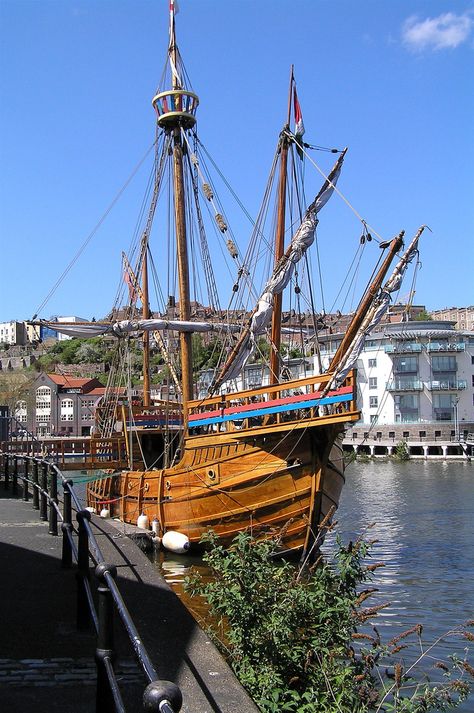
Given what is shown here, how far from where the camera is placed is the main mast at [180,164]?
86.0 feet

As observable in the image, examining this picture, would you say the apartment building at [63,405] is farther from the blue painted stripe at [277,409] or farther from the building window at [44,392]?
the blue painted stripe at [277,409]

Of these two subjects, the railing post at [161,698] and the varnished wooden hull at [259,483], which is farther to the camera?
the varnished wooden hull at [259,483]

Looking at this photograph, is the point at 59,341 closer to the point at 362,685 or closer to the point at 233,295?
the point at 233,295

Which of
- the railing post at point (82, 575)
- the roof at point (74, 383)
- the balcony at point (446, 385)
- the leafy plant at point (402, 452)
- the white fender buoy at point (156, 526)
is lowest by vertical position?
the leafy plant at point (402, 452)

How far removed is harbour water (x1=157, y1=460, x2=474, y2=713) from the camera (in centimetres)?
1588

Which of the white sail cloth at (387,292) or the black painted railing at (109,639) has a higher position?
the white sail cloth at (387,292)

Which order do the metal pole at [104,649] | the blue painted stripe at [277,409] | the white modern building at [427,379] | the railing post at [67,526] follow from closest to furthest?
the metal pole at [104,649], the railing post at [67,526], the blue painted stripe at [277,409], the white modern building at [427,379]

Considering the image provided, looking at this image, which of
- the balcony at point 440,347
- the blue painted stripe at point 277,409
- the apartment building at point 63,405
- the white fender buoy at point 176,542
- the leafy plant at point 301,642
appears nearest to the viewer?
the leafy plant at point 301,642

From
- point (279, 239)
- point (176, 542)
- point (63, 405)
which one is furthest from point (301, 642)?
point (63, 405)

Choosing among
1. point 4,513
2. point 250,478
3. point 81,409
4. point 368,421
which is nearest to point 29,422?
point 81,409

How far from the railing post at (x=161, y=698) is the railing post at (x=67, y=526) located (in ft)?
14.2

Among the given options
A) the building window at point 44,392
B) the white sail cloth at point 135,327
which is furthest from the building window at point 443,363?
the building window at point 44,392

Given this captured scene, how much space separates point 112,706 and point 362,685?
191 inches

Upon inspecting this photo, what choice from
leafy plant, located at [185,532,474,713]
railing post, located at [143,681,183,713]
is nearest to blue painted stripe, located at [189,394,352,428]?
leafy plant, located at [185,532,474,713]
